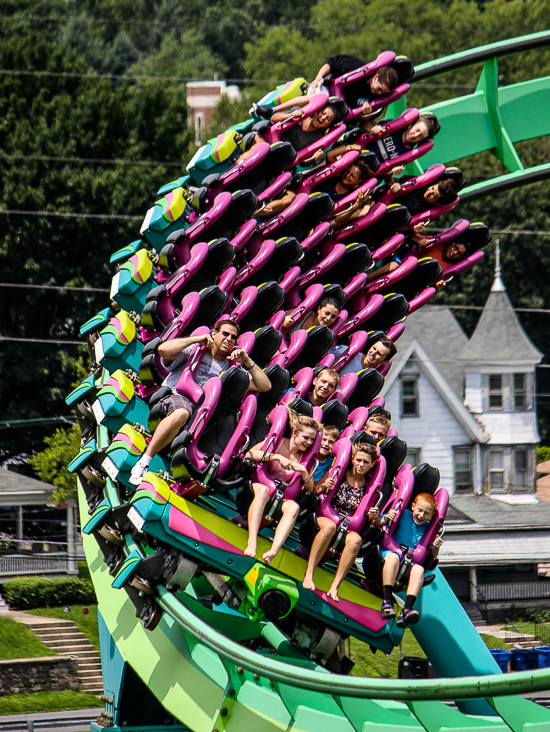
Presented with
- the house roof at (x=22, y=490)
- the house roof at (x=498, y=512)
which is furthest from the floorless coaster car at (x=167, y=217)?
the house roof at (x=22, y=490)

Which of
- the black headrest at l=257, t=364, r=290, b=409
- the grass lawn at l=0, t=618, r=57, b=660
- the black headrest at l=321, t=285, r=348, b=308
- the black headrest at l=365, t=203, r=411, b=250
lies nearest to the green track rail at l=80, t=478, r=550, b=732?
the black headrest at l=257, t=364, r=290, b=409

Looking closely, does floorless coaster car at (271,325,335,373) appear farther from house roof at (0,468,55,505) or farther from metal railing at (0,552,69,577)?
house roof at (0,468,55,505)

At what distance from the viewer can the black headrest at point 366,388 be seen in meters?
10.2

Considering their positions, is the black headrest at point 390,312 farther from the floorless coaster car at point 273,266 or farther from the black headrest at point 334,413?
the black headrest at point 334,413

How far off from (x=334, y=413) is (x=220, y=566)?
1715 mm

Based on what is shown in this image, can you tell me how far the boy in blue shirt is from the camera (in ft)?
27.2

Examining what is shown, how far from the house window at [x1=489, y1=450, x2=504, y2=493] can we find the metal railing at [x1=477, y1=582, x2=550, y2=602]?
287 cm

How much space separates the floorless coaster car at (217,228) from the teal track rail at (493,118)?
3.33m

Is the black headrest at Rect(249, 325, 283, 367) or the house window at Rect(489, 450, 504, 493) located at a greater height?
the black headrest at Rect(249, 325, 283, 367)

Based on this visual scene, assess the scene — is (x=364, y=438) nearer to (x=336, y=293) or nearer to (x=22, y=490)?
(x=336, y=293)

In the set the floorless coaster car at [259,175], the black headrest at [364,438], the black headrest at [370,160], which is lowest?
the black headrest at [364,438]

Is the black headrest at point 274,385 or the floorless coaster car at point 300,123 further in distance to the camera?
the floorless coaster car at point 300,123

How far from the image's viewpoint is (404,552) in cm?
841

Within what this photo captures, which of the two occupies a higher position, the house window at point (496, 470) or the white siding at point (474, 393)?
the white siding at point (474, 393)
